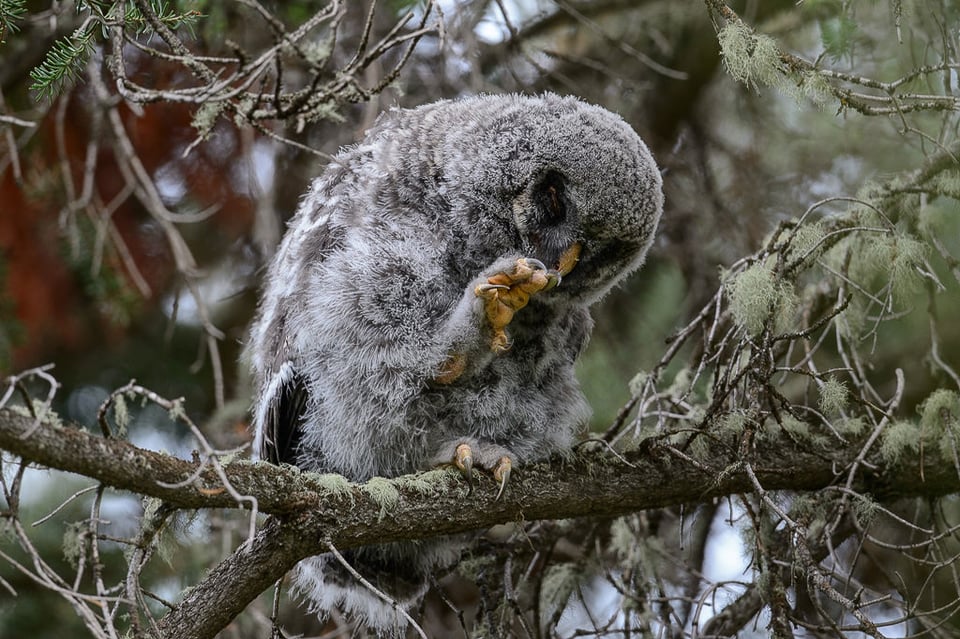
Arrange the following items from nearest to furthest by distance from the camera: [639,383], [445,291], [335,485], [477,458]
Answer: [335,485], [477,458], [445,291], [639,383]

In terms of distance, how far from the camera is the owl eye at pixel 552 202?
3.15 m

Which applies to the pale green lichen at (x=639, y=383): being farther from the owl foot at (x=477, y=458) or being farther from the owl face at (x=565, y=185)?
the owl foot at (x=477, y=458)

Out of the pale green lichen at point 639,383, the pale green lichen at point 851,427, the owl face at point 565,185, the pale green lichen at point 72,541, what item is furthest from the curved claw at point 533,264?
the pale green lichen at point 72,541

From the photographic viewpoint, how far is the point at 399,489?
2.65 m

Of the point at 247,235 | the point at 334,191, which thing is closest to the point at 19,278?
the point at 247,235

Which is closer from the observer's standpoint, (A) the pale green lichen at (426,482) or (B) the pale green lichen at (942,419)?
(A) the pale green lichen at (426,482)

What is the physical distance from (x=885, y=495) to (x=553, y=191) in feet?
4.53

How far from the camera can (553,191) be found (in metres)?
3.16

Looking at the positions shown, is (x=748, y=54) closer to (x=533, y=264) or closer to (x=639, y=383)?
(x=533, y=264)

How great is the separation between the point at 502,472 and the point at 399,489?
1.10 ft

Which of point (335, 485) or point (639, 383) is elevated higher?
point (639, 383)

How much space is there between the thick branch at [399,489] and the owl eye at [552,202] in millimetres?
727

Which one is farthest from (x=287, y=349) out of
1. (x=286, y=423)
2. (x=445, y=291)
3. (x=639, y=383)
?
(x=639, y=383)

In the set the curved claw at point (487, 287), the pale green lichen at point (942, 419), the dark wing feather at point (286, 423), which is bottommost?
the dark wing feather at point (286, 423)
